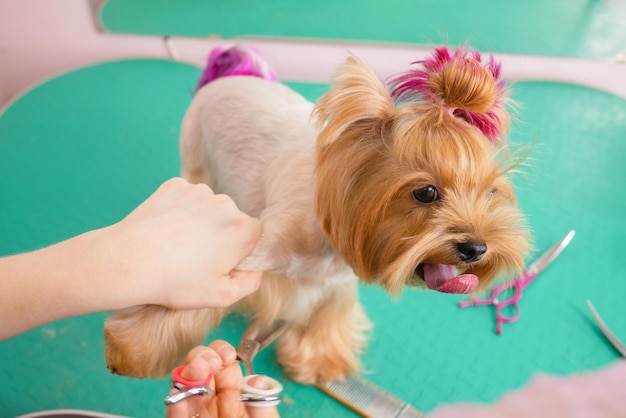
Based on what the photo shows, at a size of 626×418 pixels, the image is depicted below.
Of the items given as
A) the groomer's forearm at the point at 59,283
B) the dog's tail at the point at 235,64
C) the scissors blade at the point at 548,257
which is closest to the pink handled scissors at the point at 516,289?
the scissors blade at the point at 548,257

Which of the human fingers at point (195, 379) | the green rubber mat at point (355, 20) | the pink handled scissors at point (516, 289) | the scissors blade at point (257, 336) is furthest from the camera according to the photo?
the green rubber mat at point (355, 20)

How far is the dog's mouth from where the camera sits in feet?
2.99

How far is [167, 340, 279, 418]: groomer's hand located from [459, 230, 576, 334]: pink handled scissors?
3.11ft

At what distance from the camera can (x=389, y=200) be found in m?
0.87

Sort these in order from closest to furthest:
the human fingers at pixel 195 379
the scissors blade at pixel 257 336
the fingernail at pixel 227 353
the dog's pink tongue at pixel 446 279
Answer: the human fingers at pixel 195 379, the fingernail at pixel 227 353, the dog's pink tongue at pixel 446 279, the scissors blade at pixel 257 336

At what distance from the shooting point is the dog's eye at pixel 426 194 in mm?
866

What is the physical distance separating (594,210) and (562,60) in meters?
0.57

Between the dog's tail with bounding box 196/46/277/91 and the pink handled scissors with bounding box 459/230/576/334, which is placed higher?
the dog's tail with bounding box 196/46/277/91

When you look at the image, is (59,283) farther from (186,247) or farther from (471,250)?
(471,250)

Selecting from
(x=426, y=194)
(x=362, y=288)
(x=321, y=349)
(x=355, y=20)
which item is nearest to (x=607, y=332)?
(x=362, y=288)

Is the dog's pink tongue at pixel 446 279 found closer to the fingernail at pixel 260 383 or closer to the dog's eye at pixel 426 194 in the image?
the dog's eye at pixel 426 194

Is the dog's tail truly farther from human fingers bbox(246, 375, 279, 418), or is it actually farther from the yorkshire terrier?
human fingers bbox(246, 375, 279, 418)

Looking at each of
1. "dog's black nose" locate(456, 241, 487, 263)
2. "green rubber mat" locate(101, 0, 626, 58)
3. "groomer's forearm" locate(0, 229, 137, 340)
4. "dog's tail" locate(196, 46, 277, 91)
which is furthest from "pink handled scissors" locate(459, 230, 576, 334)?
"groomer's forearm" locate(0, 229, 137, 340)

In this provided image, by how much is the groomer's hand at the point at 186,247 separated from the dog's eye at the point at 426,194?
1.02 ft
